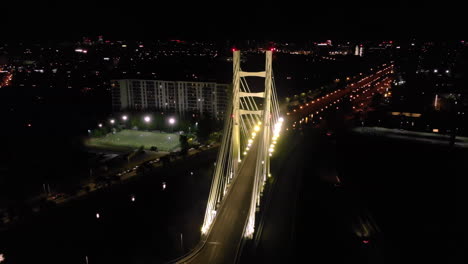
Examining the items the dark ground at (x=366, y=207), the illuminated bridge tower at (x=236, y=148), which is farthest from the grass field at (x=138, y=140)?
the illuminated bridge tower at (x=236, y=148)

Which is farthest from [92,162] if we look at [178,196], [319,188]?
[319,188]

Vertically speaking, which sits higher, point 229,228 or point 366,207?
point 229,228

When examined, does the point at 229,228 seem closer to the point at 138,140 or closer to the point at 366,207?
the point at 366,207

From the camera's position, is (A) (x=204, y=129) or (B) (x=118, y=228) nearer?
(B) (x=118, y=228)

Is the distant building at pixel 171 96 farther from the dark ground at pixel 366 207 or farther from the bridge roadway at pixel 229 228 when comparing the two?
the bridge roadway at pixel 229 228

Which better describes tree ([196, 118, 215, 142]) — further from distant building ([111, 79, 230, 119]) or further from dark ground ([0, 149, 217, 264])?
dark ground ([0, 149, 217, 264])

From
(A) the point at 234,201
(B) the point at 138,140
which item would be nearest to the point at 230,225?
(A) the point at 234,201

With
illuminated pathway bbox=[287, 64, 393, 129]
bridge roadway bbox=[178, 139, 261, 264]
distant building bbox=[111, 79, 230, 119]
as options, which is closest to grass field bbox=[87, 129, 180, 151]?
distant building bbox=[111, 79, 230, 119]
